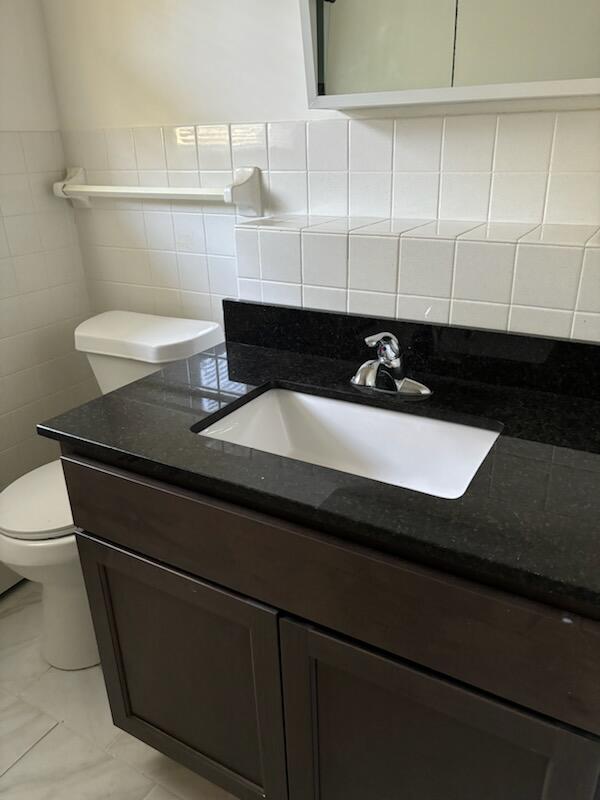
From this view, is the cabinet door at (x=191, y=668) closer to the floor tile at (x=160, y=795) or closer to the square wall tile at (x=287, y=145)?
the floor tile at (x=160, y=795)

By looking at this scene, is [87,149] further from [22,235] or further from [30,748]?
[30,748]

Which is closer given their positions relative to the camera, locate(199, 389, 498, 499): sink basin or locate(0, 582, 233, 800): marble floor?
locate(199, 389, 498, 499): sink basin

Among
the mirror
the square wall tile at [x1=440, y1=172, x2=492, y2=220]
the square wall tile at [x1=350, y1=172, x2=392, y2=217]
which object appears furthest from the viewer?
the square wall tile at [x1=350, y1=172, x2=392, y2=217]

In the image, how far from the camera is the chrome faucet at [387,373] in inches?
46.4

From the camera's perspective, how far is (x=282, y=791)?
1.11 m

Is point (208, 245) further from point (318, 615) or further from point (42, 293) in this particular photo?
point (318, 615)

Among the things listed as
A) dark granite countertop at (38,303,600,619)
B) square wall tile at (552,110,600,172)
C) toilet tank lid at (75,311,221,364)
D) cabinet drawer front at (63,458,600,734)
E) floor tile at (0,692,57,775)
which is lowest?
floor tile at (0,692,57,775)

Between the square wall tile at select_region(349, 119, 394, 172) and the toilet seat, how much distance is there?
3.39 ft

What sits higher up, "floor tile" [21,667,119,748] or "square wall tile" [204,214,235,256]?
"square wall tile" [204,214,235,256]

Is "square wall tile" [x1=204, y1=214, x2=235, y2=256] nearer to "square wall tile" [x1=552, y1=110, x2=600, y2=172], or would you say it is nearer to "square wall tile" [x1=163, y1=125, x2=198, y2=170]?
"square wall tile" [x1=163, y1=125, x2=198, y2=170]

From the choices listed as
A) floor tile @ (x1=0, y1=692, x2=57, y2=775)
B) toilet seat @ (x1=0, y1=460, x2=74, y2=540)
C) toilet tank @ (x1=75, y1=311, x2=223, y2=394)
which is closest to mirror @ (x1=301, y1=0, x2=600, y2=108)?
toilet tank @ (x1=75, y1=311, x2=223, y2=394)

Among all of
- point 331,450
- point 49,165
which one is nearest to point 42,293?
point 49,165

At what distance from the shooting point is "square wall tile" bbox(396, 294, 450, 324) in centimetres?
124

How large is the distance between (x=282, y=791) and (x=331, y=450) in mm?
623
